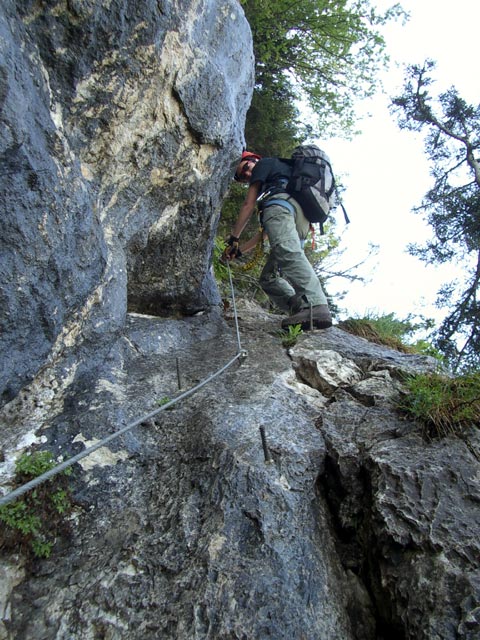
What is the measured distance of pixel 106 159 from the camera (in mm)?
3439

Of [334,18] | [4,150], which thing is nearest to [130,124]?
[4,150]

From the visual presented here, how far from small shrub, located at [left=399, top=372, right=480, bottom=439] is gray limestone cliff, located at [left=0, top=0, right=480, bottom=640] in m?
0.10

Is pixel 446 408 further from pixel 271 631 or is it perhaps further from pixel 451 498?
pixel 271 631

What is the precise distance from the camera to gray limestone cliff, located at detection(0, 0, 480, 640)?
80.5 inches

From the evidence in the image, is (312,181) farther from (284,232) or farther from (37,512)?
(37,512)

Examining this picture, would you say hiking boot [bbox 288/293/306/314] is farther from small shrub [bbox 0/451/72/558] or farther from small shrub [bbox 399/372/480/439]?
small shrub [bbox 0/451/72/558]

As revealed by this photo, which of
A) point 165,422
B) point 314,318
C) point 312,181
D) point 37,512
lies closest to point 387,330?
point 314,318

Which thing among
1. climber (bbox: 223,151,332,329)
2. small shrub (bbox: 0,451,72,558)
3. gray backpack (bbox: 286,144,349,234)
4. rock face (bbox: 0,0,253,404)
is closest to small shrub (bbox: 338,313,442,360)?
climber (bbox: 223,151,332,329)

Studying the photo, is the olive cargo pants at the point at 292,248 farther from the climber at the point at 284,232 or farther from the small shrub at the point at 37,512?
the small shrub at the point at 37,512

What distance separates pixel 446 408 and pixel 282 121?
8.15 metres

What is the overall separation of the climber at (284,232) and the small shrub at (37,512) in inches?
124

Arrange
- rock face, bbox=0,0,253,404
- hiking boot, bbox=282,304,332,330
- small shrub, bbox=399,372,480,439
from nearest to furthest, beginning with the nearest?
1. rock face, bbox=0,0,253,404
2. small shrub, bbox=399,372,480,439
3. hiking boot, bbox=282,304,332,330

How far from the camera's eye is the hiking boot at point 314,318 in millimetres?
4914

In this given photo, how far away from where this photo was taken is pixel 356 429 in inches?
124
